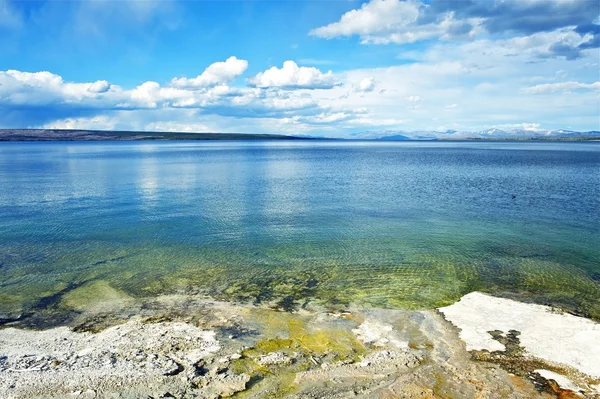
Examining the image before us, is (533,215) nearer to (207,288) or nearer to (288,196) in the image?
(288,196)

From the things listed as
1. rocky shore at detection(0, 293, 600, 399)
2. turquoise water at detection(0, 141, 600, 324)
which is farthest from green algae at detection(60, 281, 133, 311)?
rocky shore at detection(0, 293, 600, 399)

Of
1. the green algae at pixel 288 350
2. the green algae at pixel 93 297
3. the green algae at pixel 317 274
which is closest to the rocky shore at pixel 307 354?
the green algae at pixel 288 350

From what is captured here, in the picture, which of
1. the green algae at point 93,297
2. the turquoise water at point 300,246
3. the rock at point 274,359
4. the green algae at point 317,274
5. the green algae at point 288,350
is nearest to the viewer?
the green algae at point 288,350

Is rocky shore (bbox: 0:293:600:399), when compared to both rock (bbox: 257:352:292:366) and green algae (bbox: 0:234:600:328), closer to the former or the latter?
rock (bbox: 257:352:292:366)

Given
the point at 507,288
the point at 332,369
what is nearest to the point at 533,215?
the point at 507,288

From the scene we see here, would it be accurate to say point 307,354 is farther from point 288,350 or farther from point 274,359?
point 274,359

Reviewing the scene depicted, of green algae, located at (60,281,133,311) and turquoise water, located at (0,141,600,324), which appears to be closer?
green algae, located at (60,281,133,311)

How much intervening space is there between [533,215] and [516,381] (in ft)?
91.8

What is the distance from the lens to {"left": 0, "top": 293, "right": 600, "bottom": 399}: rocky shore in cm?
1124

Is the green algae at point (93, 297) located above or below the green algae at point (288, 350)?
below

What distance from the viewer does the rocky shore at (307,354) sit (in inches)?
443

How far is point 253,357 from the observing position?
42.6ft

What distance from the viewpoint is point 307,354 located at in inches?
520

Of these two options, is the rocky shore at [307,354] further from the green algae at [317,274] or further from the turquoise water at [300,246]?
the turquoise water at [300,246]
